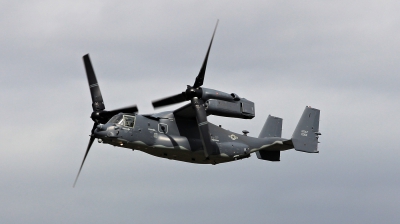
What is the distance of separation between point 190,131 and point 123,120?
560 centimetres

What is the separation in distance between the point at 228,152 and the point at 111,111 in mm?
9430

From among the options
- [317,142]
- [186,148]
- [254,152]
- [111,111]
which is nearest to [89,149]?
[111,111]

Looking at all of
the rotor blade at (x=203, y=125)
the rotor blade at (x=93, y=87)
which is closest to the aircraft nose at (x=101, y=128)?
the rotor blade at (x=93, y=87)

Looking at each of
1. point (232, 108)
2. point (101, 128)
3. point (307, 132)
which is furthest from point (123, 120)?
point (307, 132)

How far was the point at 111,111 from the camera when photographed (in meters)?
61.0

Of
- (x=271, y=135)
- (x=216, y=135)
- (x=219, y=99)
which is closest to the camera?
(x=219, y=99)

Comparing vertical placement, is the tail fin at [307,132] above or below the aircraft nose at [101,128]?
above

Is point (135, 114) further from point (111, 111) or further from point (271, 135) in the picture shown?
point (271, 135)

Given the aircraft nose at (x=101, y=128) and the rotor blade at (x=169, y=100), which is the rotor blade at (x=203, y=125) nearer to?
the rotor blade at (x=169, y=100)

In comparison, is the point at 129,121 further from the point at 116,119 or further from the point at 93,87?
the point at 93,87

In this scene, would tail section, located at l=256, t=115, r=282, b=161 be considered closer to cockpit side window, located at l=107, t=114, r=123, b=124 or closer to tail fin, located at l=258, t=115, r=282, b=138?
tail fin, located at l=258, t=115, r=282, b=138

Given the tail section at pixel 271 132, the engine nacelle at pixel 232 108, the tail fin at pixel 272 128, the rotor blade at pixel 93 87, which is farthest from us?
the tail fin at pixel 272 128

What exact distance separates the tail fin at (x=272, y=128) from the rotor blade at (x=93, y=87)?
13.9 metres

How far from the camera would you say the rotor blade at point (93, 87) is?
6197 centimetres
